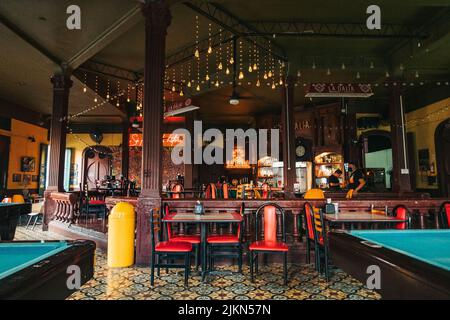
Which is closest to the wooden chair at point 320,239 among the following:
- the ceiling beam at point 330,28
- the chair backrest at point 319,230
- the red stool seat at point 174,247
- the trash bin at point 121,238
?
the chair backrest at point 319,230

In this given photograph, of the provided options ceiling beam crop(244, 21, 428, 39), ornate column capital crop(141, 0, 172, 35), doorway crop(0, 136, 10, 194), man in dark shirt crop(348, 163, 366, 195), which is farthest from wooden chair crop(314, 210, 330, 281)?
doorway crop(0, 136, 10, 194)

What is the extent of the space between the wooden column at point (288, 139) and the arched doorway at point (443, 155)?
514 cm

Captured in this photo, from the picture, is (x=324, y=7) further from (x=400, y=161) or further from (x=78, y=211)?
(x=78, y=211)

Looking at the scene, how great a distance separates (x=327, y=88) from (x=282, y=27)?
1.78 meters

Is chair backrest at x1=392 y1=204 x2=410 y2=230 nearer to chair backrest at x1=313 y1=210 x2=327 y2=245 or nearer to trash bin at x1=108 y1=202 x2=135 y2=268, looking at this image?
chair backrest at x1=313 y1=210 x2=327 y2=245

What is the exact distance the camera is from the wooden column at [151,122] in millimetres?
4590

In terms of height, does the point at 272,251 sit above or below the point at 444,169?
below

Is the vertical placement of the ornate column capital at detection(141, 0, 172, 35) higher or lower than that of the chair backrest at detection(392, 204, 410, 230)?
higher

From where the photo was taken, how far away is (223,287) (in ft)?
11.6

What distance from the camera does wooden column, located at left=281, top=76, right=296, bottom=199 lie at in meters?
7.41

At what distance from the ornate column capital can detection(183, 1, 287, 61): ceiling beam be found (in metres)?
0.78

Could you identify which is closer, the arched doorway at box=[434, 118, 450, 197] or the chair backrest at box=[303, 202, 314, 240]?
the chair backrest at box=[303, 202, 314, 240]

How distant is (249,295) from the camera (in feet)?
10.7
